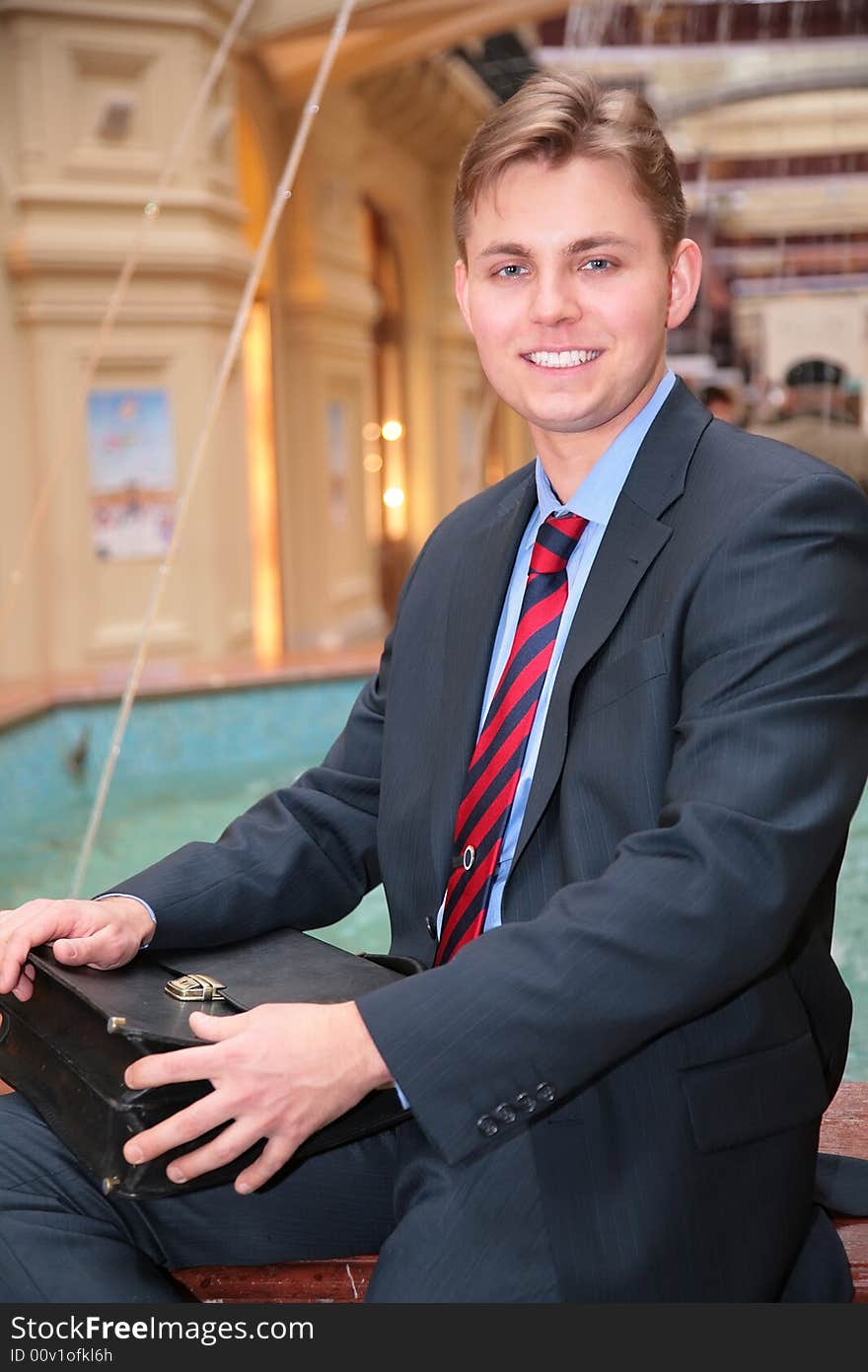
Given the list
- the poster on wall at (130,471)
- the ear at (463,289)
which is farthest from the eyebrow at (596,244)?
the poster on wall at (130,471)

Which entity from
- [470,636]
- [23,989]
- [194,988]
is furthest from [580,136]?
[23,989]

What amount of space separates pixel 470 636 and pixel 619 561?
244mm

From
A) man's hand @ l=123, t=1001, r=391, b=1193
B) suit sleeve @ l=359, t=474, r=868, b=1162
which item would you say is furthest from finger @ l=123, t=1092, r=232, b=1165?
suit sleeve @ l=359, t=474, r=868, b=1162

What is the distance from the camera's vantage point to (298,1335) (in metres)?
1.41

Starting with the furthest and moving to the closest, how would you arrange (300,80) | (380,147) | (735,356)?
(735,356), (380,147), (300,80)

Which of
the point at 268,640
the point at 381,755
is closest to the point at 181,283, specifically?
the point at 268,640

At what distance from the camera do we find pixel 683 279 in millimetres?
1671

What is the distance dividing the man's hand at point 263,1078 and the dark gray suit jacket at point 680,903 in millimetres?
39

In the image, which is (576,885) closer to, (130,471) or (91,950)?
(91,950)

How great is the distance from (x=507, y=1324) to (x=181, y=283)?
27.2 ft

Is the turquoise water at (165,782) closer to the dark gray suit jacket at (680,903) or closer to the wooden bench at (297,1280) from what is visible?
the wooden bench at (297,1280)

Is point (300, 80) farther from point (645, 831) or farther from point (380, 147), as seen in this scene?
point (645, 831)

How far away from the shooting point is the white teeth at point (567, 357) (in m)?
1.60

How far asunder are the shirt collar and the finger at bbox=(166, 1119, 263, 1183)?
715mm
